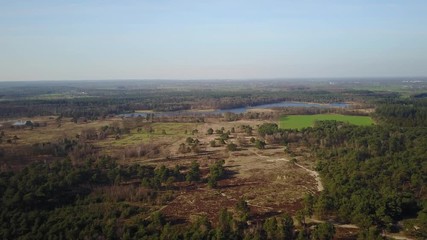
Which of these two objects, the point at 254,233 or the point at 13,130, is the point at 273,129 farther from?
the point at 13,130

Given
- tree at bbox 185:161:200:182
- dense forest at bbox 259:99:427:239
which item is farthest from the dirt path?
tree at bbox 185:161:200:182

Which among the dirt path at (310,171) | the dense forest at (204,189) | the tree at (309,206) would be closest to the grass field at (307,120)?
the dense forest at (204,189)

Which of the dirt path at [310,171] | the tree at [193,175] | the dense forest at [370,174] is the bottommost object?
the dirt path at [310,171]

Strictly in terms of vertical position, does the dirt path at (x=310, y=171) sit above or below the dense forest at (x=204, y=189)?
below

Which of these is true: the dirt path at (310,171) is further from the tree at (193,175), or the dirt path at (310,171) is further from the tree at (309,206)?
the tree at (193,175)

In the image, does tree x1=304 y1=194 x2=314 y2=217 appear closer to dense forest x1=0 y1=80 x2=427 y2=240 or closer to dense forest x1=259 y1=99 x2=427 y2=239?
dense forest x1=0 y1=80 x2=427 y2=240

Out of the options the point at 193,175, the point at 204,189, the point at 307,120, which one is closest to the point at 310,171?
the point at 204,189

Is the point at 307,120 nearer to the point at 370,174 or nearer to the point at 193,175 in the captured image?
the point at 370,174

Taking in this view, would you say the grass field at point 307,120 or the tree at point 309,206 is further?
the grass field at point 307,120

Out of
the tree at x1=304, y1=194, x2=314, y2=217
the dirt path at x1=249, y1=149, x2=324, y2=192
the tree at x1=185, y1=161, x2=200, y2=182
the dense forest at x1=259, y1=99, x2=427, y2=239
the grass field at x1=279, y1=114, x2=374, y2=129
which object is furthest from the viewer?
the grass field at x1=279, y1=114, x2=374, y2=129

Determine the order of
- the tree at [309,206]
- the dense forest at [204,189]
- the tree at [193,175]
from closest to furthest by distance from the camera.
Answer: the dense forest at [204,189] → the tree at [309,206] → the tree at [193,175]

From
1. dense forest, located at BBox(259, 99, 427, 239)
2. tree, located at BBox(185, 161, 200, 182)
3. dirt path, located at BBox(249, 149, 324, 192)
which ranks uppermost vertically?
dense forest, located at BBox(259, 99, 427, 239)

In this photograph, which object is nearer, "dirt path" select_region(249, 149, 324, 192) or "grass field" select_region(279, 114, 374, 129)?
"dirt path" select_region(249, 149, 324, 192)
